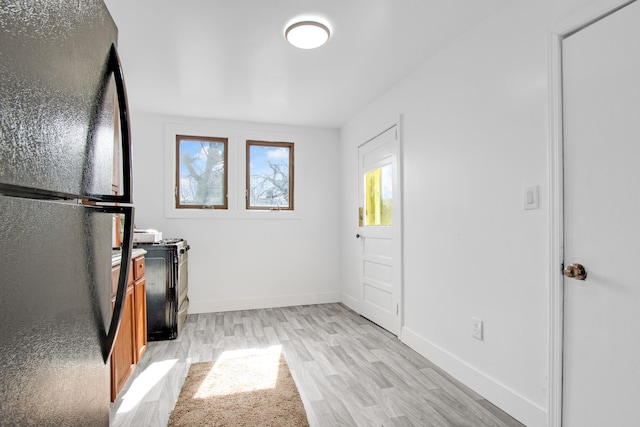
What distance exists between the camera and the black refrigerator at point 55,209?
1.36ft

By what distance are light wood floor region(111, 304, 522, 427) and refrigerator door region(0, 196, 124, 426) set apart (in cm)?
146

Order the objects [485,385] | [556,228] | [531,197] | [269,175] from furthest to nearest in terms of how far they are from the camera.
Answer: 1. [269,175]
2. [485,385]
3. [531,197]
4. [556,228]

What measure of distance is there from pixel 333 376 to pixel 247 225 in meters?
2.37

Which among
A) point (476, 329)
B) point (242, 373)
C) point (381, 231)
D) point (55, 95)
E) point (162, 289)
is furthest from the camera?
point (381, 231)

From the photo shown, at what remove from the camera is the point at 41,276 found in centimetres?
49

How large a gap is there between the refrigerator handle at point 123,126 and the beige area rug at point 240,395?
152 centimetres

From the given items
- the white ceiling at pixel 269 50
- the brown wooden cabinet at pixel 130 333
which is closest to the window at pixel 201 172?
the white ceiling at pixel 269 50

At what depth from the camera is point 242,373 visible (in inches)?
95.3

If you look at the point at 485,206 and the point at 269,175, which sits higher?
the point at 269,175

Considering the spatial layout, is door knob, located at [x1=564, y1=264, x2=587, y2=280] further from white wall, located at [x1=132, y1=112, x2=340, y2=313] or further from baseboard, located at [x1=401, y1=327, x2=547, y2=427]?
white wall, located at [x1=132, y1=112, x2=340, y2=313]

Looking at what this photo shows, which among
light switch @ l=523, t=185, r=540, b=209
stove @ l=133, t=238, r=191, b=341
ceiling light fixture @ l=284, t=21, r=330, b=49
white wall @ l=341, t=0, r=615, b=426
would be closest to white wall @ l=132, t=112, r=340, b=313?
stove @ l=133, t=238, r=191, b=341

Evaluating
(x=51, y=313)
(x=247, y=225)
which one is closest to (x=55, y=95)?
(x=51, y=313)

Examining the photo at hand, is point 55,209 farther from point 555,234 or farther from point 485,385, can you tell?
point 485,385

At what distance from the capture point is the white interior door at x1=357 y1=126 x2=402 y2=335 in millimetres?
3172
